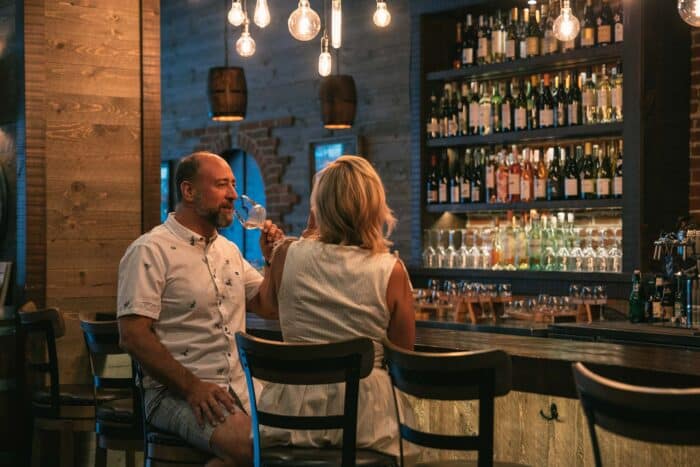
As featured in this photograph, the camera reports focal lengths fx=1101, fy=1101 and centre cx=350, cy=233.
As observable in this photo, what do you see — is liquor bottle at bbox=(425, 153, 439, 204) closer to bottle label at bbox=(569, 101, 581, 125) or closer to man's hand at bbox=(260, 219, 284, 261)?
bottle label at bbox=(569, 101, 581, 125)

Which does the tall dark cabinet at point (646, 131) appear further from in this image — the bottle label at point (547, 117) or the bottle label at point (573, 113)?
the bottle label at point (547, 117)

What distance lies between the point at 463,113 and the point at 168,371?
416 cm

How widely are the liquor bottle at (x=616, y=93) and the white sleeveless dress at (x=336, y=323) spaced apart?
352cm

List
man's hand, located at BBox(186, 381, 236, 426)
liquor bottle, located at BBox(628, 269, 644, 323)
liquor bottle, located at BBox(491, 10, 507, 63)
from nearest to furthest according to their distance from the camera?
1. man's hand, located at BBox(186, 381, 236, 426)
2. liquor bottle, located at BBox(628, 269, 644, 323)
3. liquor bottle, located at BBox(491, 10, 507, 63)

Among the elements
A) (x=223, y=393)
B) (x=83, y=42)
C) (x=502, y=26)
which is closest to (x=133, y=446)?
(x=223, y=393)

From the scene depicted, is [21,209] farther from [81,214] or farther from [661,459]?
[661,459]

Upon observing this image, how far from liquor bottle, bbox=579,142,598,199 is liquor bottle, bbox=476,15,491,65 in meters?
0.90

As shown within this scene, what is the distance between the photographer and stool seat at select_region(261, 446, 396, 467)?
2.83 metres

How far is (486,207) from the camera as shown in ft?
22.5

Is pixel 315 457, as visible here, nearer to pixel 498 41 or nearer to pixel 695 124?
pixel 695 124

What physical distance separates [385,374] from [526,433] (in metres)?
0.72

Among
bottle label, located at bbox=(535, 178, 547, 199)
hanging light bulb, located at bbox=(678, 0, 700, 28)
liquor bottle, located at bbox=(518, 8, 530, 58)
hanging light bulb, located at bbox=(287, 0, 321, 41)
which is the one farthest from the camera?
liquor bottle, located at bbox=(518, 8, 530, 58)

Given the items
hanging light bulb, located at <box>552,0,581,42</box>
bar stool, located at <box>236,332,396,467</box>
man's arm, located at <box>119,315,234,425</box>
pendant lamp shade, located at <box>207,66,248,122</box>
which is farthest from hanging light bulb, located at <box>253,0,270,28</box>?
bar stool, located at <box>236,332,396,467</box>

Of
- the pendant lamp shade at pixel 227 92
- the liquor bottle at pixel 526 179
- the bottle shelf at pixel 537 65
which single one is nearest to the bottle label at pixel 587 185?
the liquor bottle at pixel 526 179
